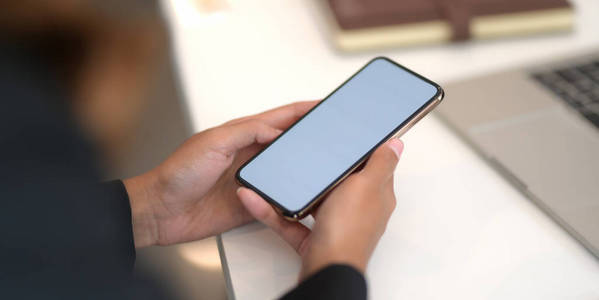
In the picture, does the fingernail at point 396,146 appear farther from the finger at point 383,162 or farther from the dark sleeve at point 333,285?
the dark sleeve at point 333,285

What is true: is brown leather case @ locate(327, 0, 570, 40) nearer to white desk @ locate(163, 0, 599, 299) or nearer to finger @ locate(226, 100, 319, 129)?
white desk @ locate(163, 0, 599, 299)

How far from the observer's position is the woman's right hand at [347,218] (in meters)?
Answer: 0.51

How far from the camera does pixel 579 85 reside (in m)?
0.73

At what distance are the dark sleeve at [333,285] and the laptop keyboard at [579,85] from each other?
0.39 m

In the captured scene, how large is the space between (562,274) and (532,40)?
1.41 ft

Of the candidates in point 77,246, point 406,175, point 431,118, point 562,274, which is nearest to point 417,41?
point 431,118

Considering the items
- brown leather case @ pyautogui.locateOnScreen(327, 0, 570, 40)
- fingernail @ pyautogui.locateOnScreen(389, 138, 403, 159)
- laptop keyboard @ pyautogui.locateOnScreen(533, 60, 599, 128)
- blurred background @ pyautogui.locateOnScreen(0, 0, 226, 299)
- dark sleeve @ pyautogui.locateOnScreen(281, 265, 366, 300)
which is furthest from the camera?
blurred background @ pyautogui.locateOnScreen(0, 0, 226, 299)

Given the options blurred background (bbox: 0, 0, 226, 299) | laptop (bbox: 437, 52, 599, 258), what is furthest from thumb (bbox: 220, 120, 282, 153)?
blurred background (bbox: 0, 0, 226, 299)

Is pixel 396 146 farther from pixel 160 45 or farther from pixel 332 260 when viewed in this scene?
pixel 160 45

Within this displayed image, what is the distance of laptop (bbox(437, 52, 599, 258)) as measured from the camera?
0.62 meters

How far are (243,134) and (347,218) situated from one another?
0.16 metres

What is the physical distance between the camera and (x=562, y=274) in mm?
565

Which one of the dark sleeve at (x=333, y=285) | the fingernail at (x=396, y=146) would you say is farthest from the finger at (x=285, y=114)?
the dark sleeve at (x=333, y=285)

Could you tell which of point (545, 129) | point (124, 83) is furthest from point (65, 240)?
point (124, 83)
